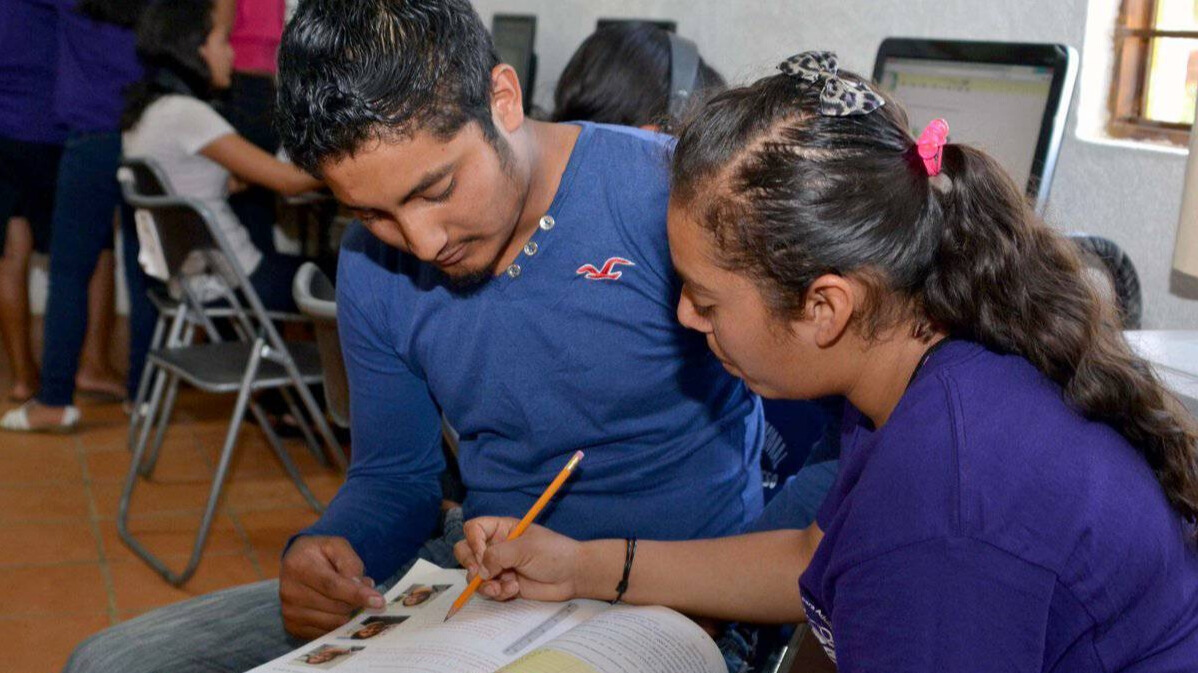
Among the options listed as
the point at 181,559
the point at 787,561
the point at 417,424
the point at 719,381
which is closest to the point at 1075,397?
the point at 787,561

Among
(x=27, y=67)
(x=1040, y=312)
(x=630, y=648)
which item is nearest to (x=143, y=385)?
(x=27, y=67)

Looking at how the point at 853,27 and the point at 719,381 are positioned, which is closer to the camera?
the point at 719,381

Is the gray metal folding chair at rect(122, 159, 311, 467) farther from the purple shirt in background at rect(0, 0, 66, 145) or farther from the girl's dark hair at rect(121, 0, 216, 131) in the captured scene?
the purple shirt in background at rect(0, 0, 66, 145)

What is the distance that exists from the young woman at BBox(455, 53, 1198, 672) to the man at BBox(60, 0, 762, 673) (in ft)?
0.85

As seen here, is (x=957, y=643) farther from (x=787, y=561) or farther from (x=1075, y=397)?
(x=787, y=561)

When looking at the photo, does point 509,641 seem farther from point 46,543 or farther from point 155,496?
point 155,496

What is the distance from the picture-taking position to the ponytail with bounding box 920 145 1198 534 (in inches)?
31.6

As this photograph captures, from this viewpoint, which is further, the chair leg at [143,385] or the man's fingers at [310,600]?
the chair leg at [143,385]

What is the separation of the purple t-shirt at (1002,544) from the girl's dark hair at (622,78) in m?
1.57

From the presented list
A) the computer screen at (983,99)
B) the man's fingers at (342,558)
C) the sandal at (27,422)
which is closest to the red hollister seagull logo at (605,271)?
the man's fingers at (342,558)

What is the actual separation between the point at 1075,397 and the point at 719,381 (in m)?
0.50

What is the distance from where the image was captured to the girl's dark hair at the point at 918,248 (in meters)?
0.81

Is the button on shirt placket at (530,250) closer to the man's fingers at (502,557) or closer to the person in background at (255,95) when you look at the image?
the man's fingers at (502,557)

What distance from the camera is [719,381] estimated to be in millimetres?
1251
